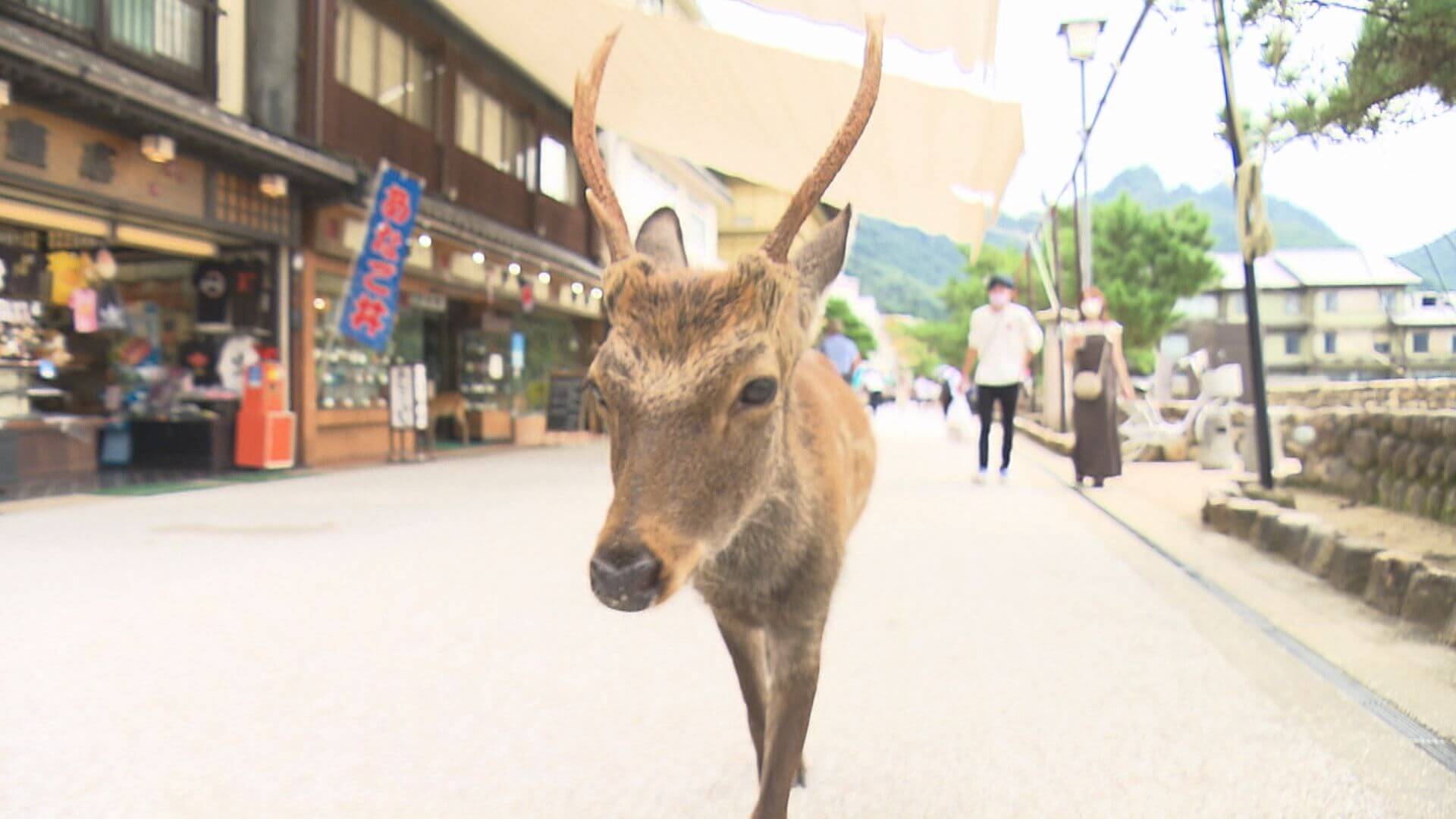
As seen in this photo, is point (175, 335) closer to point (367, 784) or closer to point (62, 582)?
point (62, 582)

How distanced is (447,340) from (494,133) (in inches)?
162

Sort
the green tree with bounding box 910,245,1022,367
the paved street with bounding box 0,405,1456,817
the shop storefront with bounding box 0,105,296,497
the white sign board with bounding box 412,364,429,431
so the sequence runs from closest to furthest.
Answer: the paved street with bounding box 0,405,1456,817 → the shop storefront with bounding box 0,105,296,497 → the white sign board with bounding box 412,364,429,431 → the green tree with bounding box 910,245,1022,367

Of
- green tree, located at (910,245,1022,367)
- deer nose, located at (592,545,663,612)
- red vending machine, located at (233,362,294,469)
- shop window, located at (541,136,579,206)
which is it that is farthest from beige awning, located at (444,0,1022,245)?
green tree, located at (910,245,1022,367)

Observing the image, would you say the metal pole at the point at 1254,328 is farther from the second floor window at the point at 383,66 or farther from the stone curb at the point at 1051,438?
the second floor window at the point at 383,66

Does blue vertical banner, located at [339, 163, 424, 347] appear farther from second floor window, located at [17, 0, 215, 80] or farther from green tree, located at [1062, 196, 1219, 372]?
green tree, located at [1062, 196, 1219, 372]

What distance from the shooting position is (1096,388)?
26.7 feet

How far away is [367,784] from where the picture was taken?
227cm

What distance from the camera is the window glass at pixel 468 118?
15.1m

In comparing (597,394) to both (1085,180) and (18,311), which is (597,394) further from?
(1085,180)

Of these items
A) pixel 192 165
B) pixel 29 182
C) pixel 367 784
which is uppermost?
pixel 192 165

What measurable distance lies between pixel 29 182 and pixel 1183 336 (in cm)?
5591

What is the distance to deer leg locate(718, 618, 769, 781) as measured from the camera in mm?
2098

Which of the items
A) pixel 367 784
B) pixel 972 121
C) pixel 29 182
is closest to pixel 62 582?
pixel 367 784

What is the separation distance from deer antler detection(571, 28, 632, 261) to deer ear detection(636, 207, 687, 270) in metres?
0.23
